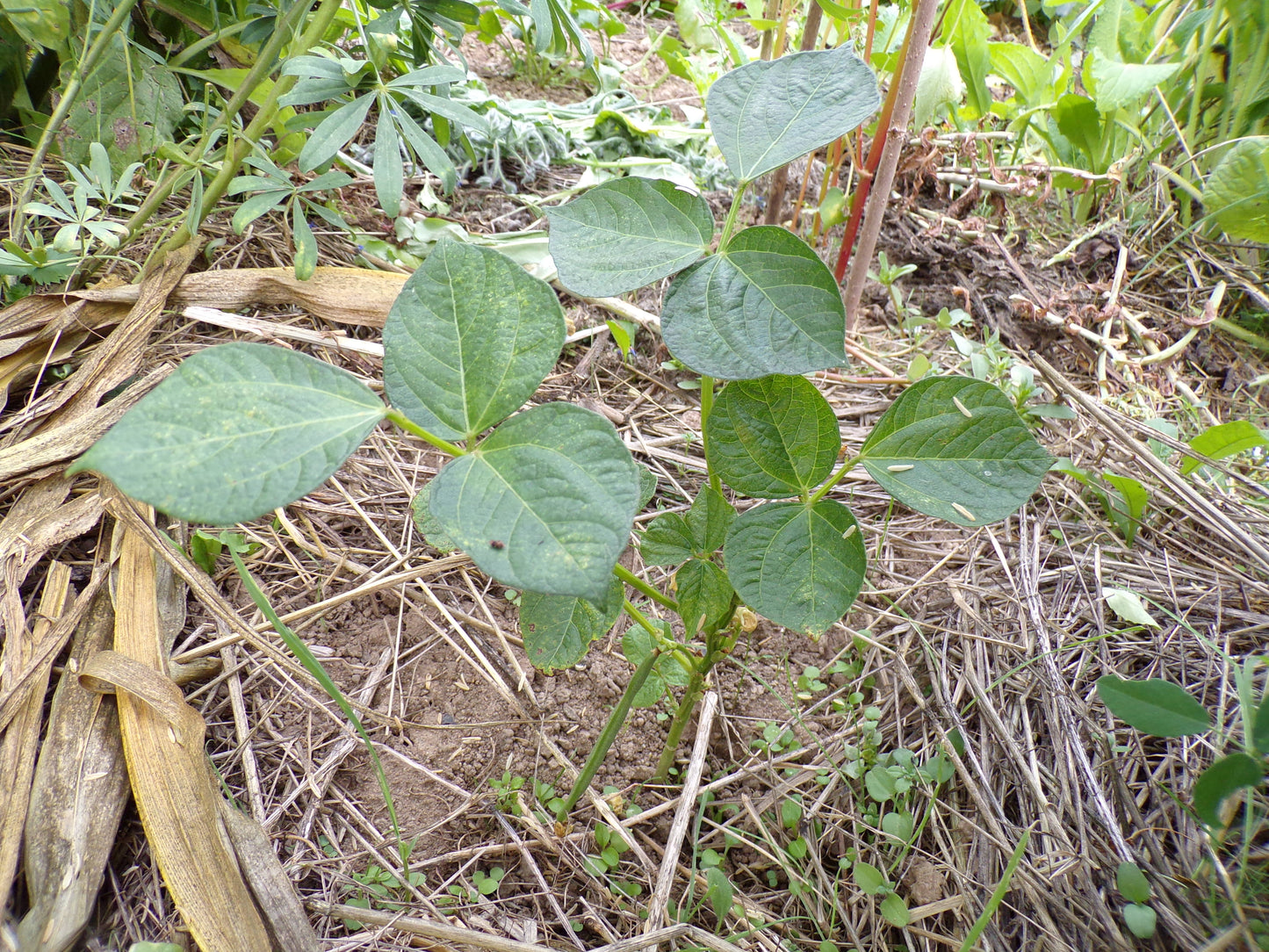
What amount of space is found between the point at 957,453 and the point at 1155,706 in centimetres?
34

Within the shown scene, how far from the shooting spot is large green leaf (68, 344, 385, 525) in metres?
0.53

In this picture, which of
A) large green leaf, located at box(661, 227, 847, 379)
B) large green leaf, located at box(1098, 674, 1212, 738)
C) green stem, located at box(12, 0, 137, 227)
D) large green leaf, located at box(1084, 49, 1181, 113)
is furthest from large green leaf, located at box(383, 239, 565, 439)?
large green leaf, located at box(1084, 49, 1181, 113)

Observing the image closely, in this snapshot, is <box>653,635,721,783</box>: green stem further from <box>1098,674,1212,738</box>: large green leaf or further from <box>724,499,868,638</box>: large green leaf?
<box>1098,674,1212,738</box>: large green leaf

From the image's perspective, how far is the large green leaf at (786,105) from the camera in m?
0.77

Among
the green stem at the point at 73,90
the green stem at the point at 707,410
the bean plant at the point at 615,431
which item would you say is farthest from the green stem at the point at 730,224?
the green stem at the point at 73,90

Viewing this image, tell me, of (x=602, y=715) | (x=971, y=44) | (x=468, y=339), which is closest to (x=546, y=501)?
(x=468, y=339)

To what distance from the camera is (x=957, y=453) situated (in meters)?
0.78

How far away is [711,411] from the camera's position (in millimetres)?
829

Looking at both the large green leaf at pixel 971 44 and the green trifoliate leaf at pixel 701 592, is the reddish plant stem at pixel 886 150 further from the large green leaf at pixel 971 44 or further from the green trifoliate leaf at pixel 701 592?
the green trifoliate leaf at pixel 701 592

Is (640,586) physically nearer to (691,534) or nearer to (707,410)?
(691,534)

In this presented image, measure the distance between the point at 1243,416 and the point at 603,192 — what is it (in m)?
1.79

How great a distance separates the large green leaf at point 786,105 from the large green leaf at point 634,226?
0.07 m

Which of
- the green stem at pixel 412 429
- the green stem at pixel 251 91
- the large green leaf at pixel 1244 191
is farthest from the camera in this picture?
the large green leaf at pixel 1244 191

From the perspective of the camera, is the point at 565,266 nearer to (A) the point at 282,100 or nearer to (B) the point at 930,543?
(A) the point at 282,100
